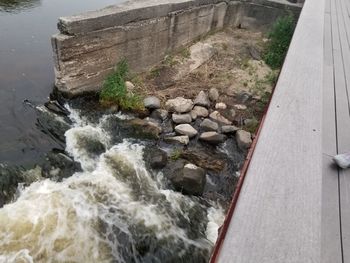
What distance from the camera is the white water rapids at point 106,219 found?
3.78 metres

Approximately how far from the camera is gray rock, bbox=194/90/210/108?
22.6 feet

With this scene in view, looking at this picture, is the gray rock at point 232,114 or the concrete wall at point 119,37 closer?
the concrete wall at point 119,37

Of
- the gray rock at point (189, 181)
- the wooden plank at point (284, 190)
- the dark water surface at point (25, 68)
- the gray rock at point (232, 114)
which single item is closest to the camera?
the wooden plank at point (284, 190)

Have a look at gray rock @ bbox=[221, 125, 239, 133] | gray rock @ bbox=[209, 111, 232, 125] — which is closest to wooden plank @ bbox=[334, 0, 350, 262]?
gray rock @ bbox=[221, 125, 239, 133]

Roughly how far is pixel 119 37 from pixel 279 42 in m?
5.09

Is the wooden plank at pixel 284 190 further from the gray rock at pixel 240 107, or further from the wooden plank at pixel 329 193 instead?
the gray rock at pixel 240 107

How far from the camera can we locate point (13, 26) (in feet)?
28.7

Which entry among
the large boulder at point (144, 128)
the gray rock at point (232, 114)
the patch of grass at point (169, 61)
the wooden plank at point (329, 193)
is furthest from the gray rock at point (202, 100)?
the wooden plank at point (329, 193)

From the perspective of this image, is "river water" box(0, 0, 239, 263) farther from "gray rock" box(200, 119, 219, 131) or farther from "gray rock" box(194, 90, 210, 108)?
"gray rock" box(194, 90, 210, 108)

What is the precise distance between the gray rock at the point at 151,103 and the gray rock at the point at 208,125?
0.98m

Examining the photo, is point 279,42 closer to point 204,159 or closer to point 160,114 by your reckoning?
point 160,114

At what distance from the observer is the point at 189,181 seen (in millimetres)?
4914

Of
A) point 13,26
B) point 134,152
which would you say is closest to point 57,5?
point 13,26

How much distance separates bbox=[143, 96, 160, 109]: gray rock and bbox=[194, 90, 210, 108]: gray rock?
82cm
